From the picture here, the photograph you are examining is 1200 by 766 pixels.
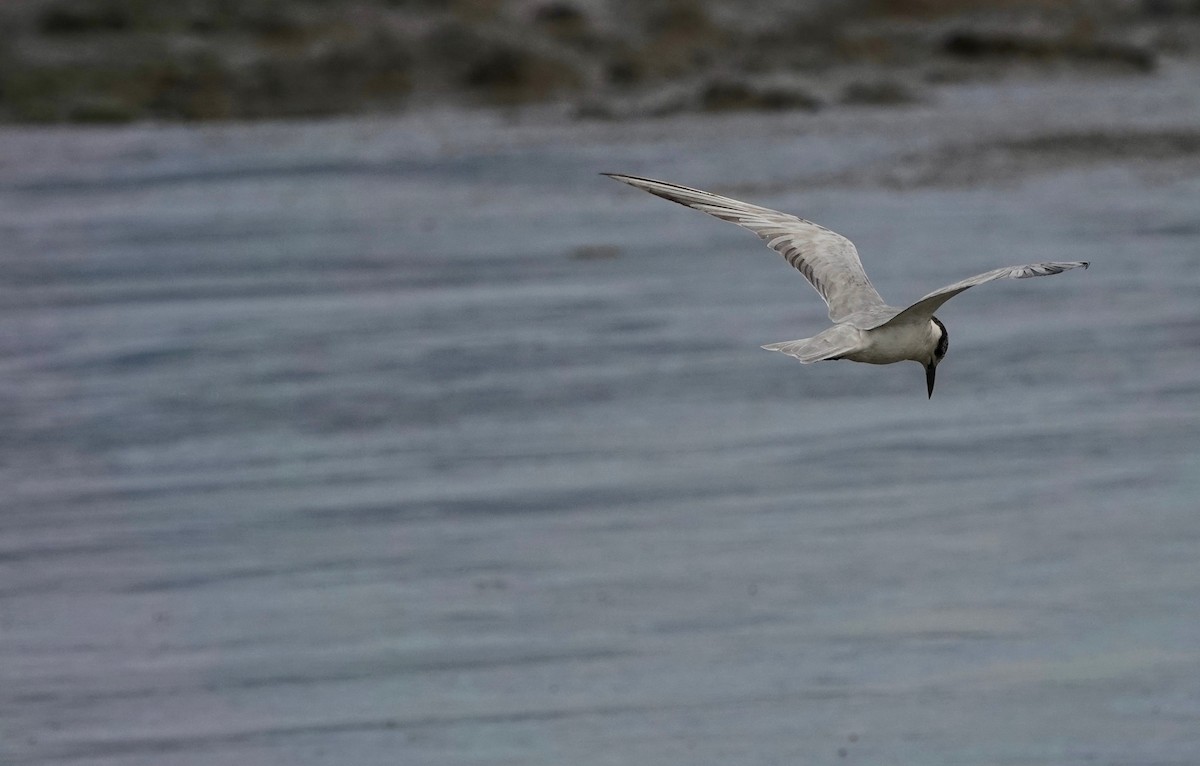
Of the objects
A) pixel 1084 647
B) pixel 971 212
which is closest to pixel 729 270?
pixel 971 212

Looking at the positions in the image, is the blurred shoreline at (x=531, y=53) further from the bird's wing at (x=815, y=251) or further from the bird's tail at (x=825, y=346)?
the bird's tail at (x=825, y=346)

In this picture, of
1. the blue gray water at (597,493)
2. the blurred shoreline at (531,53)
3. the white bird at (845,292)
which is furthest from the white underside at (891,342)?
the blurred shoreline at (531,53)

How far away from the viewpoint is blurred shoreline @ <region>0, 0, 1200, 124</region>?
4347cm

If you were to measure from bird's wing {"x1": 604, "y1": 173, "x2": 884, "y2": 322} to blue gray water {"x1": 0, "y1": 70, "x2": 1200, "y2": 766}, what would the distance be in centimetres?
283

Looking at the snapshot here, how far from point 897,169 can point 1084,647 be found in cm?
2006

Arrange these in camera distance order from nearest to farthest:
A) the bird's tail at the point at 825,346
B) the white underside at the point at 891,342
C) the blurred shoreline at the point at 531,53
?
the bird's tail at the point at 825,346 < the white underside at the point at 891,342 < the blurred shoreline at the point at 531,53

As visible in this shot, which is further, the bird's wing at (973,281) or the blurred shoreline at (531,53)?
the blurred shoreline at (531,53)

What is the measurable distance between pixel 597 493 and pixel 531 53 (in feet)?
109

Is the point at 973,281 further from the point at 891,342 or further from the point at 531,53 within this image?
the point at 531,53

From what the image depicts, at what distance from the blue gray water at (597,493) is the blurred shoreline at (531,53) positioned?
1373 cm

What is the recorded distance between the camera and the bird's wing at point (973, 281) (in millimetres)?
7277

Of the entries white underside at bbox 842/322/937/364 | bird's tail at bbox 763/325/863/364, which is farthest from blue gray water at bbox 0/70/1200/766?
bird's tail at bbox 763/325/863/364

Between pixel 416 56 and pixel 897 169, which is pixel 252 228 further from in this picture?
pixel 416 56

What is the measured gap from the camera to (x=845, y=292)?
8.93m
